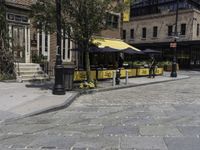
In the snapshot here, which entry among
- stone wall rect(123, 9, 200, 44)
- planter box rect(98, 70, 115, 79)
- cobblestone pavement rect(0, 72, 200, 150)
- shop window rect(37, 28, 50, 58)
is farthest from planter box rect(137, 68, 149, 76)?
stone wall rect(123, 9, 200, 44)

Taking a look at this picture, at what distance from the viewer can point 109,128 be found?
24.9 feet

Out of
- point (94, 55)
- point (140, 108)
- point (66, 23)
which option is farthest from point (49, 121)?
point (94, 55)

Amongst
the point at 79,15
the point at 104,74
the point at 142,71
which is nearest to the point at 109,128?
the point at 79,15

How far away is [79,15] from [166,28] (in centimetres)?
3235

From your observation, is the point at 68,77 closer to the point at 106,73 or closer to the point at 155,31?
the point at 106,73

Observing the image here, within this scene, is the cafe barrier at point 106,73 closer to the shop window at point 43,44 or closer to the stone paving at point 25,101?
the shop window at point 43,44

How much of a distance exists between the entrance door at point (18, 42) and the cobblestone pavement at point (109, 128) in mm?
9075

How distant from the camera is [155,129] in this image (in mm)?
7492

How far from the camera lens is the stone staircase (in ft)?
57.2

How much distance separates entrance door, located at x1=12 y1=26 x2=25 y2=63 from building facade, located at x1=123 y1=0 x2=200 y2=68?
24.4m

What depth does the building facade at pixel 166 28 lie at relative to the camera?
135 feet

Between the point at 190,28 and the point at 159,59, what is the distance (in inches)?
235

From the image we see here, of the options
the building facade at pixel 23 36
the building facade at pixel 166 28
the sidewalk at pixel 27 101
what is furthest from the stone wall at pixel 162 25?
the sidewalk at pixel 27 101

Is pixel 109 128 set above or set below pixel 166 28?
below
